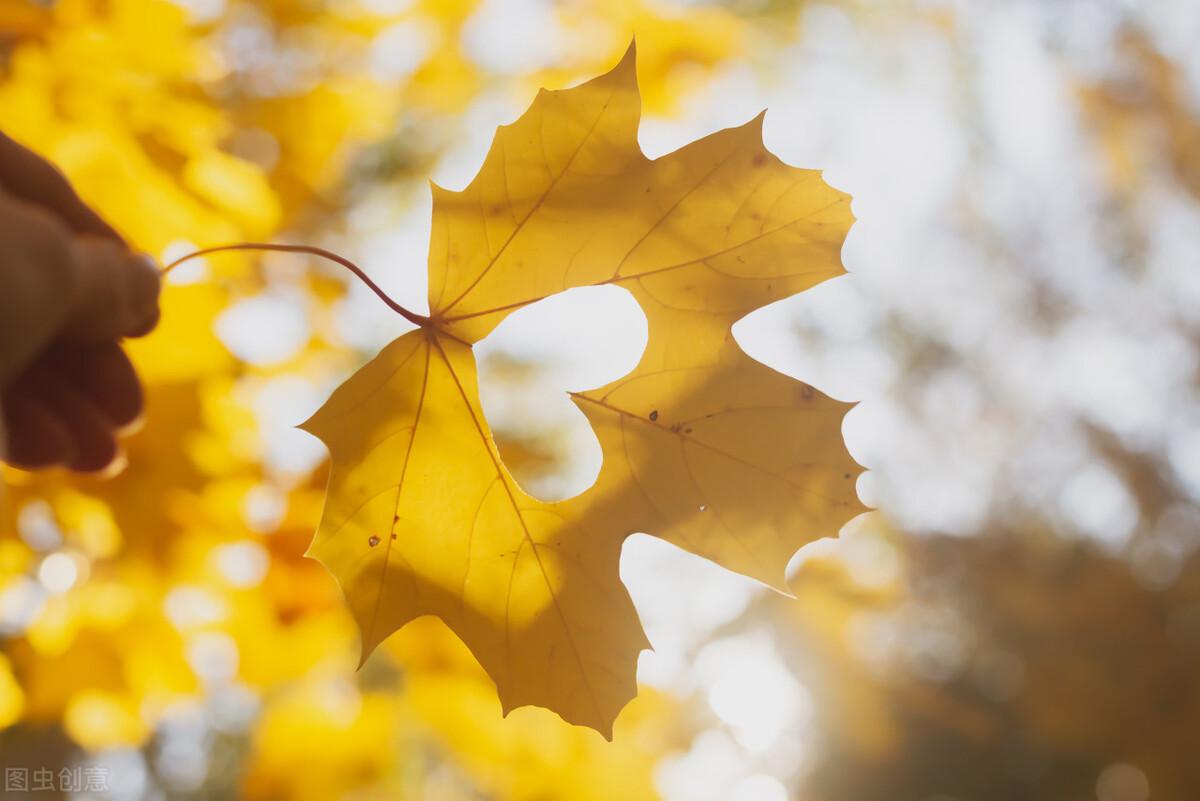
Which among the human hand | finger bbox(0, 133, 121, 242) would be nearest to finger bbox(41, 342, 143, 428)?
the human hand

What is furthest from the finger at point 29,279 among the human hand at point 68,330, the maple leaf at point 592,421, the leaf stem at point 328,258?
the maple leaf at point 592,421

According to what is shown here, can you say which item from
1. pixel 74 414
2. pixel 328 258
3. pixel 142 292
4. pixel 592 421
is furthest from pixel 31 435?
pixel 592 421

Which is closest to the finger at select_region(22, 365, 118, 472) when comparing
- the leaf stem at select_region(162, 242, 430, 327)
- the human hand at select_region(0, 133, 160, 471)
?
the human hand at select_region(0, 133, 160, 471)

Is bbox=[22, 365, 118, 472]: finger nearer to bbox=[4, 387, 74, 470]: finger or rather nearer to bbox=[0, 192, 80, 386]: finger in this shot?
bbox=[4, 387, 74, 470]: finger

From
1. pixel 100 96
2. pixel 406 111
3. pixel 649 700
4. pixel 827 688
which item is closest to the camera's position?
pixel 100 96

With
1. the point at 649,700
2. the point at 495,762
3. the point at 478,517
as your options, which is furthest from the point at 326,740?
the point at 478,517

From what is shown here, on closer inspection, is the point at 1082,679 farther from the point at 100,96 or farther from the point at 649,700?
the point at 100,96

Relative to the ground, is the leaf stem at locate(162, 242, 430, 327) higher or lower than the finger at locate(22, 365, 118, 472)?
higher

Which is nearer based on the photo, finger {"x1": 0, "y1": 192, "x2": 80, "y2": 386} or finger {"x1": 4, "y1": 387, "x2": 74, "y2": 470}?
finger {"x1": 0, "y1": 192, "x2": 80, "y2": 386}
